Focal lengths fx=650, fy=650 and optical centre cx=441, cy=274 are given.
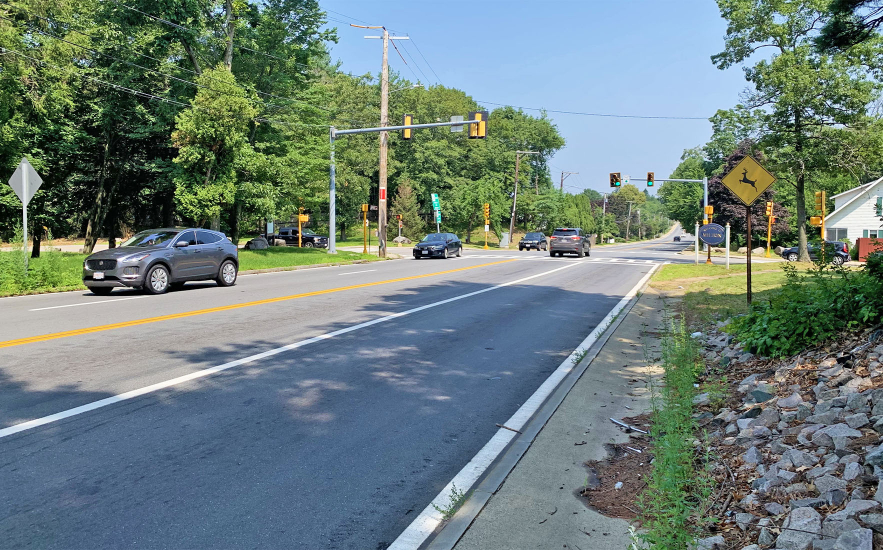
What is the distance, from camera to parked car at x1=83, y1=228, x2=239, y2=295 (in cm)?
1562

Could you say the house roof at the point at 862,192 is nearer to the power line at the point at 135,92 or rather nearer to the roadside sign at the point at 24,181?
the power line at the point at 135,92

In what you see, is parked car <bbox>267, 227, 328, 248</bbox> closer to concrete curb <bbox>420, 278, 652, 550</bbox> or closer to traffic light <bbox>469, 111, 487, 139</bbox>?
traffic light <bbox>469, 111, 487, 139</bbox>

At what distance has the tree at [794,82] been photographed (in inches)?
1187

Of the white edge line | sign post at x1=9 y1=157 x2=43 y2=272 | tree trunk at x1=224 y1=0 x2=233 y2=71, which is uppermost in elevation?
tree trunk at x1=224 y1=0 x2=233 y2=71

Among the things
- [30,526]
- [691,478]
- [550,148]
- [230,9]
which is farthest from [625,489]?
[550,148]

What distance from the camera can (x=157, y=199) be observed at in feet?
123

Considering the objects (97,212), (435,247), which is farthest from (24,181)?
(435,247)

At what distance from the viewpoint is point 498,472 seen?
15.6ft

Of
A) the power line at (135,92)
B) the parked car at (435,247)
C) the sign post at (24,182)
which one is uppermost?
the power line at (135,92)

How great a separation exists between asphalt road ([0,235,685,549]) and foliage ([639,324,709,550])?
1426 mm

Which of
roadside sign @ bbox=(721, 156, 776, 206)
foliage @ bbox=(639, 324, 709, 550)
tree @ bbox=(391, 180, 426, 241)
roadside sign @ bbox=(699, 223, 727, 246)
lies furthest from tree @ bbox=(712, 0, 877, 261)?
tree @ bbox=(391, 180, 426, 241)

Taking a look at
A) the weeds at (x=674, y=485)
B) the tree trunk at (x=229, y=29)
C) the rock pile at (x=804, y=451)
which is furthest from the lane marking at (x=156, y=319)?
the tree trunk at (x=229, y=29)

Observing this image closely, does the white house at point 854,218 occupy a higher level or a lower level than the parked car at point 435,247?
higher

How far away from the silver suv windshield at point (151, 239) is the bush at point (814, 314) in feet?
46.7
